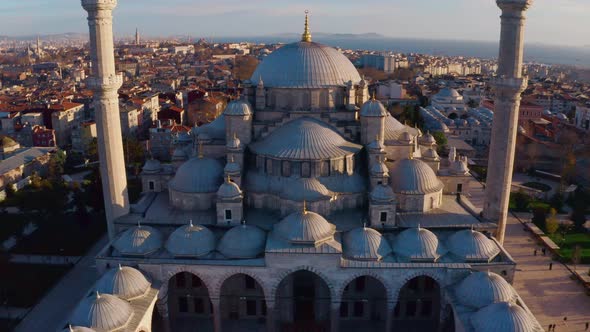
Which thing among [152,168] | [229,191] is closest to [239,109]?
[229,191]

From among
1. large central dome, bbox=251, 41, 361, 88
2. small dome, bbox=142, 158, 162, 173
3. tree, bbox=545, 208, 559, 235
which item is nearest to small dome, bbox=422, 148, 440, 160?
large central dome, bbox=251, 41, 361, 88

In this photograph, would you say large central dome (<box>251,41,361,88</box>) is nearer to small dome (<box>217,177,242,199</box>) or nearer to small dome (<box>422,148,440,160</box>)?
small dome (<box>422,148,440,160</box>)

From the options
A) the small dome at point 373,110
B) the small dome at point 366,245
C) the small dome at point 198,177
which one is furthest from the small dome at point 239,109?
the small dome at point 366,245

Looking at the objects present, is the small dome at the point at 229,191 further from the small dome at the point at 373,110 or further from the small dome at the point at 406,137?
the small dome at the point at 406,137

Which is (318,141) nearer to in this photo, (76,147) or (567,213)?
(567,213)

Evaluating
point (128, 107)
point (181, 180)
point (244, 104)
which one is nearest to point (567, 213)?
point (244, 104)

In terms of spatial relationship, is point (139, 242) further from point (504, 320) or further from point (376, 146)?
→ point (504, 320)
